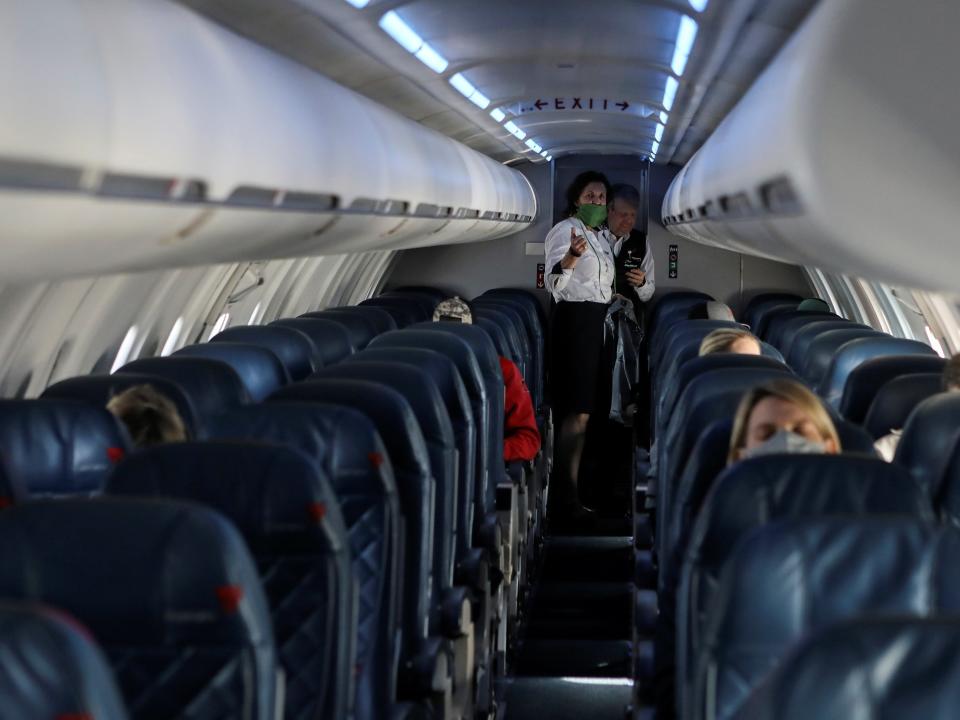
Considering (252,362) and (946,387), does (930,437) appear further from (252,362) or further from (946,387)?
(252,362)

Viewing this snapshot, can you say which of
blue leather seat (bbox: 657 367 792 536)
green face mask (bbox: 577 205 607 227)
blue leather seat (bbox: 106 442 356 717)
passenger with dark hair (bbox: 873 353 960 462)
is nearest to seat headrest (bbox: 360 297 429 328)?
green face mask (bbox: 577 205 607 227)

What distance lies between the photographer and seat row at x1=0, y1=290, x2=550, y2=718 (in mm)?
2930

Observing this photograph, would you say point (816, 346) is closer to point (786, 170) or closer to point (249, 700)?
point (786, 170)

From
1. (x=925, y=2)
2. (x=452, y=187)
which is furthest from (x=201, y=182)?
(x=452, y=187)

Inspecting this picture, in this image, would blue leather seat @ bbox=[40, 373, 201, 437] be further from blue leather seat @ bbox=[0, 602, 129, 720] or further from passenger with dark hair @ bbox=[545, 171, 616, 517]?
passenger with dark hair @ bbox=[545, 171, 616, 517]

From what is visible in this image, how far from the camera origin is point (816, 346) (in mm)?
9109

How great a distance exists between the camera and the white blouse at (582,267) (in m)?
12.1

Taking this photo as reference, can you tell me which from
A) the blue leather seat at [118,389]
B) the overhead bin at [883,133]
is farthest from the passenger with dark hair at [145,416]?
the overhead bin at [883,133]

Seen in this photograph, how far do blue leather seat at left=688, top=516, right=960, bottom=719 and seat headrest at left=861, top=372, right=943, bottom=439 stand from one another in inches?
112

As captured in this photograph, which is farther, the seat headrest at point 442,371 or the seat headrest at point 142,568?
the seat headrest at point 442,371

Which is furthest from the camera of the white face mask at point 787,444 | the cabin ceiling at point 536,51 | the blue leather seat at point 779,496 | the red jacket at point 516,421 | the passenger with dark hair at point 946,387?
the red jacket at point 516,421

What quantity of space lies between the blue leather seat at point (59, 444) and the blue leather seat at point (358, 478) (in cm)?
35

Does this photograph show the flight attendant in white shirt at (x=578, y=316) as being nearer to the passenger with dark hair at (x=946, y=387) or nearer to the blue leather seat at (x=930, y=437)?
the passenger with dark hair at (x=946, y=387)

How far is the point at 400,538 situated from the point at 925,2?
2322 millimetres
